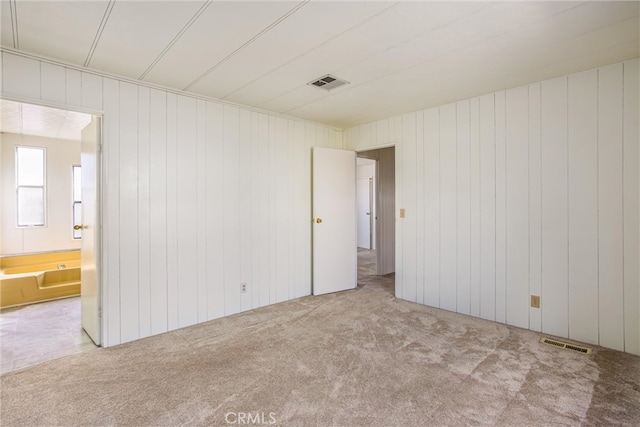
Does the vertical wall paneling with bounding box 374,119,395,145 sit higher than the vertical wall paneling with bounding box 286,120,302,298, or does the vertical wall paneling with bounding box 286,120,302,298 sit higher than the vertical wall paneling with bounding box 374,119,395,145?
the vertical wall paneling with bounding box 374,119,395,145

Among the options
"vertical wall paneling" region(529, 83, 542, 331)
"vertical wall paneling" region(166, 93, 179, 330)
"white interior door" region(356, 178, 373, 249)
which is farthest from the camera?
"white interior door" region(356, 178, 373, 249)

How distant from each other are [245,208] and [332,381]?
6.89ft

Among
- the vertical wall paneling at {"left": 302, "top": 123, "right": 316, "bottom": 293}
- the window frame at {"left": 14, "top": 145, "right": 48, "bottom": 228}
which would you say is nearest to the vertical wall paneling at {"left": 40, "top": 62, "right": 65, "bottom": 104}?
the vertical wall paneling at {"left": 302, "top": 123, "right": 316, "bottom": 293}

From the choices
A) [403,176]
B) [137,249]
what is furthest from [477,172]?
[137,249]

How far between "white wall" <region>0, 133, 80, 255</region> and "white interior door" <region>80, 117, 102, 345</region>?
2.73 meters

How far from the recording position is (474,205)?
3.40 metres

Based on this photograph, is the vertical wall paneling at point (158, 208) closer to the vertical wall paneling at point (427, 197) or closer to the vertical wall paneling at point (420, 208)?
the vertical wall paneling at point (427, 197)

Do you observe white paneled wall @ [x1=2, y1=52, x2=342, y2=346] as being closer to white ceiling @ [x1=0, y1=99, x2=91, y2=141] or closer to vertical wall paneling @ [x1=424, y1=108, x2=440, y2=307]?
white ceiling @ [x1=0, y1=99, x2=91, y2=141]

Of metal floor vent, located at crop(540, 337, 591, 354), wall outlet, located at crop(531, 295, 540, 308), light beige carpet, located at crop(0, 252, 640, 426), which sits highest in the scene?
wall outlet, located at crop(531, 295, 540, 308)

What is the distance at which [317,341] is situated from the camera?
2795 mm

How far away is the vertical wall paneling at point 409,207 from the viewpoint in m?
3.90

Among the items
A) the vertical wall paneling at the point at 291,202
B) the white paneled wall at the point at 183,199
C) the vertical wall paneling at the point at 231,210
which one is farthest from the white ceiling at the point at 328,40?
the vertical wall paneling at the point at 291,202

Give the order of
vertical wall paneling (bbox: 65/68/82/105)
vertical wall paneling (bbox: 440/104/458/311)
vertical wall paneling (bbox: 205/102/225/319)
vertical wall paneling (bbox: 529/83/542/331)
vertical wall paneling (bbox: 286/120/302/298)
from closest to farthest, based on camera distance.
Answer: vertical wall paneling (bbox: 65/68/82/105)
vertical wall paneling (bbox: 529/83/542/331)
vertical wall paneling (bbox: 205/102/225/319)
vertical wall paneling (bbox: 440/104/458/311)
vertical wall paneling (bbox: 286/120/302/298)

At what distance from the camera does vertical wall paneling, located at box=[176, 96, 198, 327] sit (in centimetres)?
312
